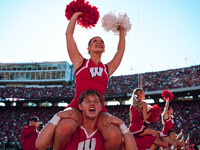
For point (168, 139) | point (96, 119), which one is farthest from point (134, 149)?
point (168, 139)

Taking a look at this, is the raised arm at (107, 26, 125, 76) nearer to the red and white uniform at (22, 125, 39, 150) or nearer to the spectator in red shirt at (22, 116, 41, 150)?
the spectator in red shirt at (22, 116, 41, 150)

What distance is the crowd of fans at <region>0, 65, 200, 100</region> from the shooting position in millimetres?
26045

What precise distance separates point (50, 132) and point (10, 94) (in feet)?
121

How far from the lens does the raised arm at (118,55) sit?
3.30 meters

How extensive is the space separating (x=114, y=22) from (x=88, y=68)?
1117 mm

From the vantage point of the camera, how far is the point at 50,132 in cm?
230

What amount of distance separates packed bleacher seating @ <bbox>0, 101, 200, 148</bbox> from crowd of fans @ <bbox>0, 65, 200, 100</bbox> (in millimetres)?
2158

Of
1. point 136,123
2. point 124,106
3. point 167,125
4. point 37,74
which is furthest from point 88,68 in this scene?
point 37,74

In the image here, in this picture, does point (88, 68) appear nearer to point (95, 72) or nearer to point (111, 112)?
point (95, 72)

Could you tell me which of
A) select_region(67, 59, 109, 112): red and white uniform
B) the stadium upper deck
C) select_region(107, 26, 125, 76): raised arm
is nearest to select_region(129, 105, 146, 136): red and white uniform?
select_region(107, 26, 125, 76): raised arm

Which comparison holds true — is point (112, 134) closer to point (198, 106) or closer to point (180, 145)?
point (180, 145)

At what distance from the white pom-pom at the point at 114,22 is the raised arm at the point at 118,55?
0.08 m

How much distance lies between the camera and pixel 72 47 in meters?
3.05

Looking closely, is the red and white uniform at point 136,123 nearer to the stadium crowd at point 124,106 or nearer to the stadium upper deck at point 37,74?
the stadium crowd at point 124,106
